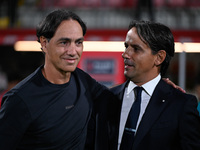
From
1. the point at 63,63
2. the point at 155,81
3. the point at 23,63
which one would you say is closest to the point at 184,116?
the point at 155,81

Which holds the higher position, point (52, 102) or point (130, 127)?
point (52, 102)

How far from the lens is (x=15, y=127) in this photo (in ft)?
4.44

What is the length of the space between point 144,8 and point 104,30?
1.79m

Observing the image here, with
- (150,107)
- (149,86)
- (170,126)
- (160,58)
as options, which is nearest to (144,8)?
(160,58)

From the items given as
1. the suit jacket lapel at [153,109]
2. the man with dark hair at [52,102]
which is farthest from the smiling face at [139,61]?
the man with dark hair at [52,102]

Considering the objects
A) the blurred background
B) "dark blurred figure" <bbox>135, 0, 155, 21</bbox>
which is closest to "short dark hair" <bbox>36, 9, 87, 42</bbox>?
the blurred background

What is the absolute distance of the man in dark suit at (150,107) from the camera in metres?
1.52

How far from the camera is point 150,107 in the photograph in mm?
1607

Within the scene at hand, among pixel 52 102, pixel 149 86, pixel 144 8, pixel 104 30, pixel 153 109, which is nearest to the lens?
pixel 52 102

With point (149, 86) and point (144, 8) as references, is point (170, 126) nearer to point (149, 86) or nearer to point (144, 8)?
point (149, 86)

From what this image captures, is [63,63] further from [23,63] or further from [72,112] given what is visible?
[23,63]

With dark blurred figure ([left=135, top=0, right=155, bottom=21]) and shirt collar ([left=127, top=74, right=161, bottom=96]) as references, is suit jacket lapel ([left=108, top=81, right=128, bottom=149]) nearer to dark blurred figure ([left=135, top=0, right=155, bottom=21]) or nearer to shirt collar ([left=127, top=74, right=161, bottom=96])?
shirt collar ([left=127, top=74, right=161, bottom=96])

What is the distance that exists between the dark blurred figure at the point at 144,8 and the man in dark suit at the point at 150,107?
3361 millimetres

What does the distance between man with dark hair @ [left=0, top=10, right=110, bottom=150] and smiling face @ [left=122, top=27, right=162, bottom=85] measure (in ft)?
1.10
